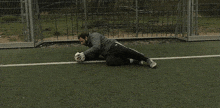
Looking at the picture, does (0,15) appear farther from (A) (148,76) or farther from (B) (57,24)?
(A) (148,76)

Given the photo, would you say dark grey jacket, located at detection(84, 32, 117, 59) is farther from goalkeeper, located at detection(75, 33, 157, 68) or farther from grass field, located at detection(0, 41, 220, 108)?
grass field, located at detection(0, 41, 220, 108)

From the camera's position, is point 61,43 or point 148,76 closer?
point 148,76

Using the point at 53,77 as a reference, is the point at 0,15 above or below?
above

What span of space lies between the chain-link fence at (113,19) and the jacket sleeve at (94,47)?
2.82 m

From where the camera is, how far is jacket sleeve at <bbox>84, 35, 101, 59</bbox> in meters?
4.43

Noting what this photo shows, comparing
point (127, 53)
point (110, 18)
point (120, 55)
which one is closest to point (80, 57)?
point (120, 55)

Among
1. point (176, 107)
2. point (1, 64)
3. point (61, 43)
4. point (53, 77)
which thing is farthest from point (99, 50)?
point (61, 43)

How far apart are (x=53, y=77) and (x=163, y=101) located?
175 centimetres

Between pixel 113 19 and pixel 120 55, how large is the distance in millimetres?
3335

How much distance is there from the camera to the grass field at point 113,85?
8.66 feet

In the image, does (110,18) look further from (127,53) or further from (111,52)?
(127,53)

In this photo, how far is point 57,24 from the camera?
291 inches

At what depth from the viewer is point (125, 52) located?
169 inches

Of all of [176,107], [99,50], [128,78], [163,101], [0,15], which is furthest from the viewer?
[0,15]
